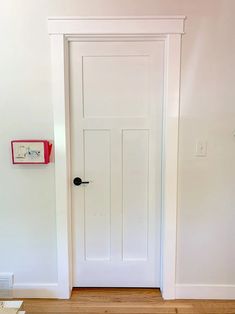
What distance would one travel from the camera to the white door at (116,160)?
2102mm

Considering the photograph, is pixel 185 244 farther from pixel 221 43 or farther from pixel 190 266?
pixel 221 43

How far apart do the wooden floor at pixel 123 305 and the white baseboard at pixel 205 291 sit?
0.04 m

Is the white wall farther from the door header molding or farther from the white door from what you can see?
the white door

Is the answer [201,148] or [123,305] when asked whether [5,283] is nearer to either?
[123,305]

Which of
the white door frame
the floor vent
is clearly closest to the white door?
the white door frame

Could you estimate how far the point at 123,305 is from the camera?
211cm

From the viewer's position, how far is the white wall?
6.40ft

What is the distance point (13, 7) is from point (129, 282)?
233 centimetres

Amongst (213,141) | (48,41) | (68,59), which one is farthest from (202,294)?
(48,41)

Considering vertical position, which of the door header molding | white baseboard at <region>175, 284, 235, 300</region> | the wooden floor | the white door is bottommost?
the wooden floor

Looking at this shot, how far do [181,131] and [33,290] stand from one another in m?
1.73

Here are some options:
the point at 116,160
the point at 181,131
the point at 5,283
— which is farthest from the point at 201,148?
the point at 5,283

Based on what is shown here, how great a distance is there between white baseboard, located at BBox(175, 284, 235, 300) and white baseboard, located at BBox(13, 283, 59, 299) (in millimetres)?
1014

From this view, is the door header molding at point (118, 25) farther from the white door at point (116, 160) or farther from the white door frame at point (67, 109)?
the white door at point (116, 160)
